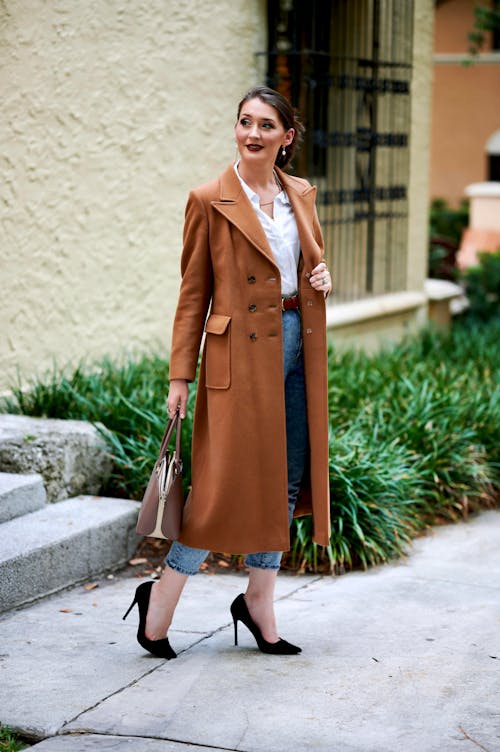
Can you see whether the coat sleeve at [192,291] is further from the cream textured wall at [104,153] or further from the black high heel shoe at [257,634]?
the cream textured wall at [104,153]

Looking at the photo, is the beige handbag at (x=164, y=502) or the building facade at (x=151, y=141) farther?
Result: the building facade at (x=151, y=141)

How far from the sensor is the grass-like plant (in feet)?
17.0

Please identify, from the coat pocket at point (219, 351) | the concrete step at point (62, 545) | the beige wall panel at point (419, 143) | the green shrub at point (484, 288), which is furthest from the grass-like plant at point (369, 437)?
the green shrub at point (484, 288)

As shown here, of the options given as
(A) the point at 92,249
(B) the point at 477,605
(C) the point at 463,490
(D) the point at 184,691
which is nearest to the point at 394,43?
(A) the point at 92,249

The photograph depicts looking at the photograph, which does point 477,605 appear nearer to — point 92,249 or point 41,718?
point 41,718

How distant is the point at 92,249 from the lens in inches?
259

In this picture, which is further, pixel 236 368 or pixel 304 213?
pixel 304 213

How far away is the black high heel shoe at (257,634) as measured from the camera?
12.7 feet

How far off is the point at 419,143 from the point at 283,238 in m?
6.14

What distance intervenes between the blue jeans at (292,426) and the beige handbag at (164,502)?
104 millimetres

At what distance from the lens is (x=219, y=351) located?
3.62 meters

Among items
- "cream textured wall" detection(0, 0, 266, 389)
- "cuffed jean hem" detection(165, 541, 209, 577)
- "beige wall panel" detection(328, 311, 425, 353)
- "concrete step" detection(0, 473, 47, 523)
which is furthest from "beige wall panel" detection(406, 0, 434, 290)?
"cuffed jean hem" detection(165, 541, 209, 577)

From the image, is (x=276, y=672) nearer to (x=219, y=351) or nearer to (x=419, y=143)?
(x=219, y=351)

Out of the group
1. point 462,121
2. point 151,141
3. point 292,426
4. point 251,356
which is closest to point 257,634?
point 292,426
